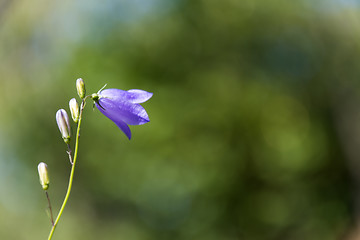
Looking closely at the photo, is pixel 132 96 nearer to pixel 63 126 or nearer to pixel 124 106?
pixel 124 106

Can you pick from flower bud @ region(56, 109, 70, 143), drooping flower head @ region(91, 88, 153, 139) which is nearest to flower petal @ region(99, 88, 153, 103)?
drooping flower head @ region(91, 88, 153, 139)

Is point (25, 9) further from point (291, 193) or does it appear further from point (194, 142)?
point (291, 193)

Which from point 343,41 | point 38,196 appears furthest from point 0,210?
point 343,41

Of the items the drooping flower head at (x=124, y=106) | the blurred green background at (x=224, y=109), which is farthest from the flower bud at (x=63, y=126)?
the blurred green background at (x=224, y=109)

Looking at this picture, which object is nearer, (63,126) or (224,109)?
(63,126)

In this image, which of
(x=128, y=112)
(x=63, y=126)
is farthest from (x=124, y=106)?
(x=63, y=126)

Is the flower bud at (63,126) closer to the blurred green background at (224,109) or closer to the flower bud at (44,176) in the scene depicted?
the flower bud at (44,176)
